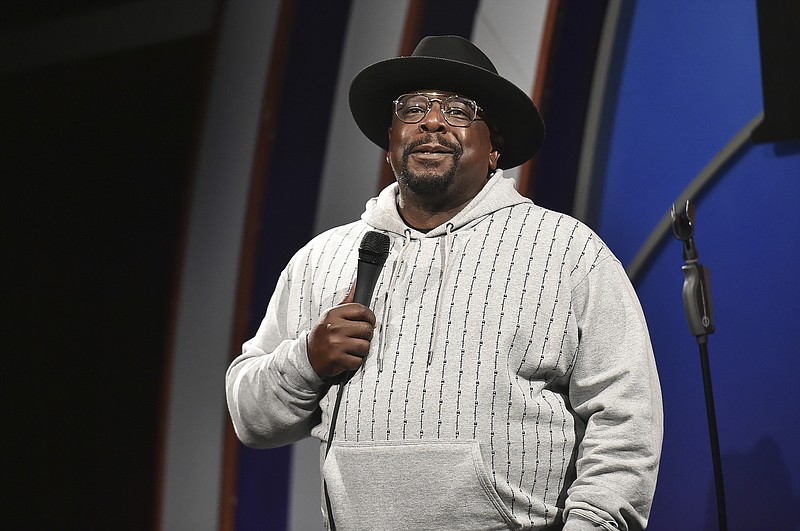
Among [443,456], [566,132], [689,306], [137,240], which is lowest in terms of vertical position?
[443,456]

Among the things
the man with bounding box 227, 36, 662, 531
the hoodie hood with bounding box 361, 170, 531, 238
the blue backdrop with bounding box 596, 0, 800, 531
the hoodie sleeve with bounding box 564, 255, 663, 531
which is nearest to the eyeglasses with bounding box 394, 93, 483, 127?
the man with bounding box 227, 36, 662, 531

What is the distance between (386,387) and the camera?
1.52 meters

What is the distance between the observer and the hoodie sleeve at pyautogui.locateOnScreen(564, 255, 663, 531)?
1411mm

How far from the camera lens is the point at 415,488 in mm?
1455

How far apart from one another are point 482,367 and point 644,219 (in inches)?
30.2

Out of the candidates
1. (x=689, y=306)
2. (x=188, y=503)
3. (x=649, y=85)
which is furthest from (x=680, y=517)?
(x=188, y=503)

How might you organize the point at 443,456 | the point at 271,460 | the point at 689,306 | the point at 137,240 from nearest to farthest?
1. the point at 443,456
2. the point at 689,306
3. the point at 271,460
4. the point at 137,240

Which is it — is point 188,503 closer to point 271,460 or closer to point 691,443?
point 271,460

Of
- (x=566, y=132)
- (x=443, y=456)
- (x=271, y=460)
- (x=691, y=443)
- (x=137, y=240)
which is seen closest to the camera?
(x=443, y=456)

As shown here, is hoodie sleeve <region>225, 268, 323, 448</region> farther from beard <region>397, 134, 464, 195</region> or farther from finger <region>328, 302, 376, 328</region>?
beard <region>397, 134, 464, 195</region>

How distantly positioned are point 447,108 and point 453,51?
0.36ft

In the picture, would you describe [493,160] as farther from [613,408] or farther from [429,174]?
[613,408]

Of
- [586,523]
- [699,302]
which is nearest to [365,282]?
[586,523]

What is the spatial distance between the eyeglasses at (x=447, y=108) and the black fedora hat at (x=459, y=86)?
27 millimetres
